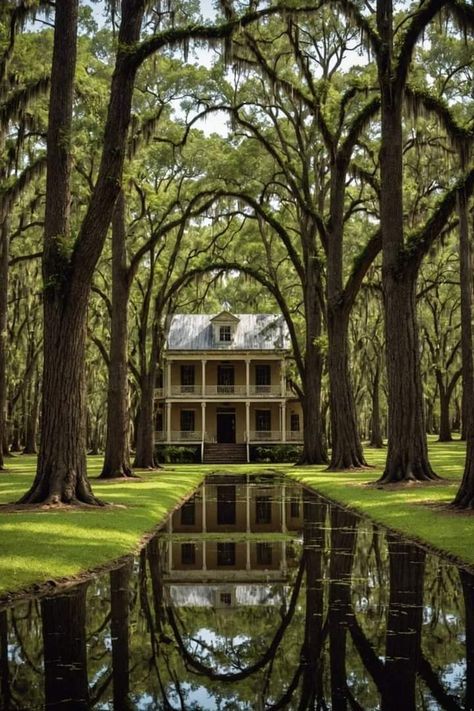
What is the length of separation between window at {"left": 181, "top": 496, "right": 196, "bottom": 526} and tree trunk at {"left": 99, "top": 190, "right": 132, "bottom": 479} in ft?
18.4

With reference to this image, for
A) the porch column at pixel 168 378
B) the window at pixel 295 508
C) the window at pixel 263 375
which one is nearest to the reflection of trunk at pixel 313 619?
the window at pixel 295 508

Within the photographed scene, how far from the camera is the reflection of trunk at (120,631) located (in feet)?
16.8

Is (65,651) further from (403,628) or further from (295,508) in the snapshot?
(295,508)

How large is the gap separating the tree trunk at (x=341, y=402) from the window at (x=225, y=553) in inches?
645

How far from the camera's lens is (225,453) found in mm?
48625

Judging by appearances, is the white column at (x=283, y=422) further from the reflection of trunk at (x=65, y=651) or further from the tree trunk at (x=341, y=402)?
the reflection of trunk at (x=65, y=651)

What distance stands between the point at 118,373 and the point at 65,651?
19927 mm

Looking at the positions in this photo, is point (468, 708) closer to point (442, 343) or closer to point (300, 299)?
point (300, 299)

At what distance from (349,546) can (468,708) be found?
6191 mm

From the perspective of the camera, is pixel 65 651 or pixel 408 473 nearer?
pixel 65 651

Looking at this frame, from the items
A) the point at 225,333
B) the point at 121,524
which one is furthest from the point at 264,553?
the point at 225,333

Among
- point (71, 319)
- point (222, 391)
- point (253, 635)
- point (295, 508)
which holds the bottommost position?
point (253, 635)

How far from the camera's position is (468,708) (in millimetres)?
4746

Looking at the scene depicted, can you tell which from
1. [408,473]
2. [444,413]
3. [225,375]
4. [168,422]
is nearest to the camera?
[408,473]
